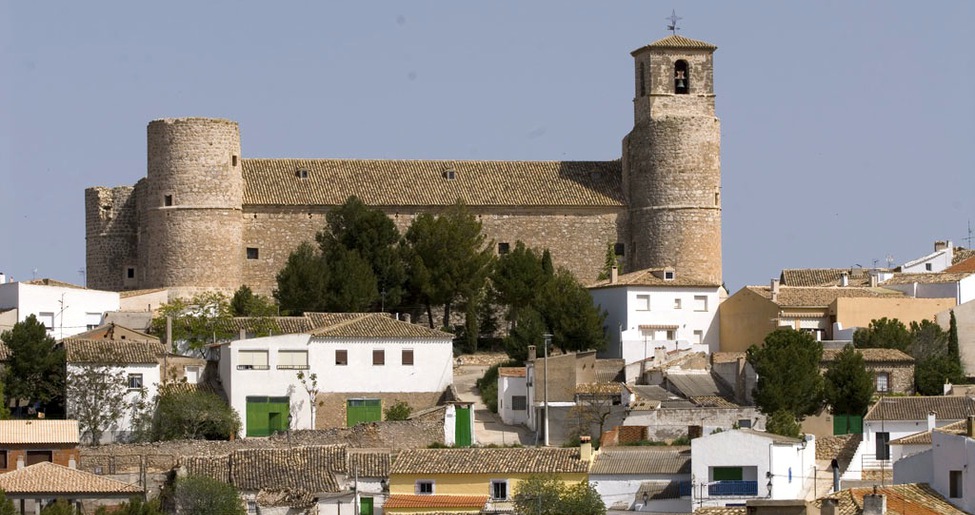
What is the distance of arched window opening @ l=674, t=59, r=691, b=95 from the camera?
67438 millimetres

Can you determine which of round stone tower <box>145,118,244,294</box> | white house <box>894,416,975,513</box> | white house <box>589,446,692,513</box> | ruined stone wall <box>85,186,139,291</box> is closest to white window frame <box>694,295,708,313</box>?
round stone tower <box>145,118,244,294</box>

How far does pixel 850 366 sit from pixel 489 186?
55.3ft

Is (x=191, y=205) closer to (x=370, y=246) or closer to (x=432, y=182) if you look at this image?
(x=370, y=246)

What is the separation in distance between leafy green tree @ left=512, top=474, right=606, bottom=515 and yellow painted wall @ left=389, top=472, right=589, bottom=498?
2.20 feet

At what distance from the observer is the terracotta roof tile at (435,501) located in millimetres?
43812

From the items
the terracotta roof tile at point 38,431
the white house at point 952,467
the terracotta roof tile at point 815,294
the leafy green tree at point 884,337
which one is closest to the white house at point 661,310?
the terracotta roof tile at point 815,294

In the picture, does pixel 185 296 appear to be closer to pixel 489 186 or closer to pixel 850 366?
pixel 489 186

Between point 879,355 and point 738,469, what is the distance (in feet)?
44.8

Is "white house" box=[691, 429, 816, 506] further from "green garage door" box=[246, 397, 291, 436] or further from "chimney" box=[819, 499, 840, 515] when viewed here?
"green garage door" box=[246, 397, 291, 436]

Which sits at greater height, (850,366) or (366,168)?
(366,168)

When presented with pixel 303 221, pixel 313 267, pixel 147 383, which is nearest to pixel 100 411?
pixel 147 383

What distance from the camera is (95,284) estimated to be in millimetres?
66938

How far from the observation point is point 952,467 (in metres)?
37.8

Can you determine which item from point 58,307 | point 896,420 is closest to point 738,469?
point 896,420
